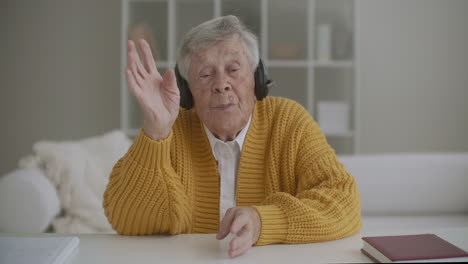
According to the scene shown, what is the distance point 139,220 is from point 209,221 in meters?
0.22

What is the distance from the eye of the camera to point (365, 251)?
0.87 m

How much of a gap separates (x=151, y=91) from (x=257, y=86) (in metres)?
0.35

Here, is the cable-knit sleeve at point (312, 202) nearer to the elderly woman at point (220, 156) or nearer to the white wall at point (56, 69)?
the elderly woman at point (220, 156)

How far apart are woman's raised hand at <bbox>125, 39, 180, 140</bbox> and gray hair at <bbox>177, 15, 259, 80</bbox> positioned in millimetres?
207

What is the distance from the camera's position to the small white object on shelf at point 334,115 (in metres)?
3.12

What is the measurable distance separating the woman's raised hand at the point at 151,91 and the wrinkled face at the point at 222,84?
18cm

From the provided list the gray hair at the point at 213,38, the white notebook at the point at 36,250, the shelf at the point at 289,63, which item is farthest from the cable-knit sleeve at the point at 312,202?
the shelf at the point at 289,63

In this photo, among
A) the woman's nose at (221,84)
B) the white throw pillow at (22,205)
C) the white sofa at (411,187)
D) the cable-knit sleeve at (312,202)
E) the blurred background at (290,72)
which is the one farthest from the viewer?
the blurred background at (290,72)

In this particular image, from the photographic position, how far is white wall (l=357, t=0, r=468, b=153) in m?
3.38

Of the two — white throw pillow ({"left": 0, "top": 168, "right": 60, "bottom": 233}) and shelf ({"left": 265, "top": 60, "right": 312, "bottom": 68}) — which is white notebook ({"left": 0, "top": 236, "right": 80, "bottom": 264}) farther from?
shelf ({"left": 265, "top": 60, "right": 312, "bottom": 68})

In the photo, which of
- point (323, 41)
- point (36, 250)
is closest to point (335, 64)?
point (323, 41)

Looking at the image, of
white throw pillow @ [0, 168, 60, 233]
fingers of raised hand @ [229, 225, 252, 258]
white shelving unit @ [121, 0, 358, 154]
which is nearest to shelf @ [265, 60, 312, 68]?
white shelving unit @ [121, 0, 358, 154]

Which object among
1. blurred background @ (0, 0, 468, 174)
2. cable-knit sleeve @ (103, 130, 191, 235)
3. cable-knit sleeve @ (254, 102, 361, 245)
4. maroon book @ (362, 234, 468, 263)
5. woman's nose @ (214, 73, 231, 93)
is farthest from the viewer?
blurred background @ (0, 0, 468, 174)

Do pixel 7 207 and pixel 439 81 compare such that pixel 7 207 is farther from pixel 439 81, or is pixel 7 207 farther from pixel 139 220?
pixel 439 81
